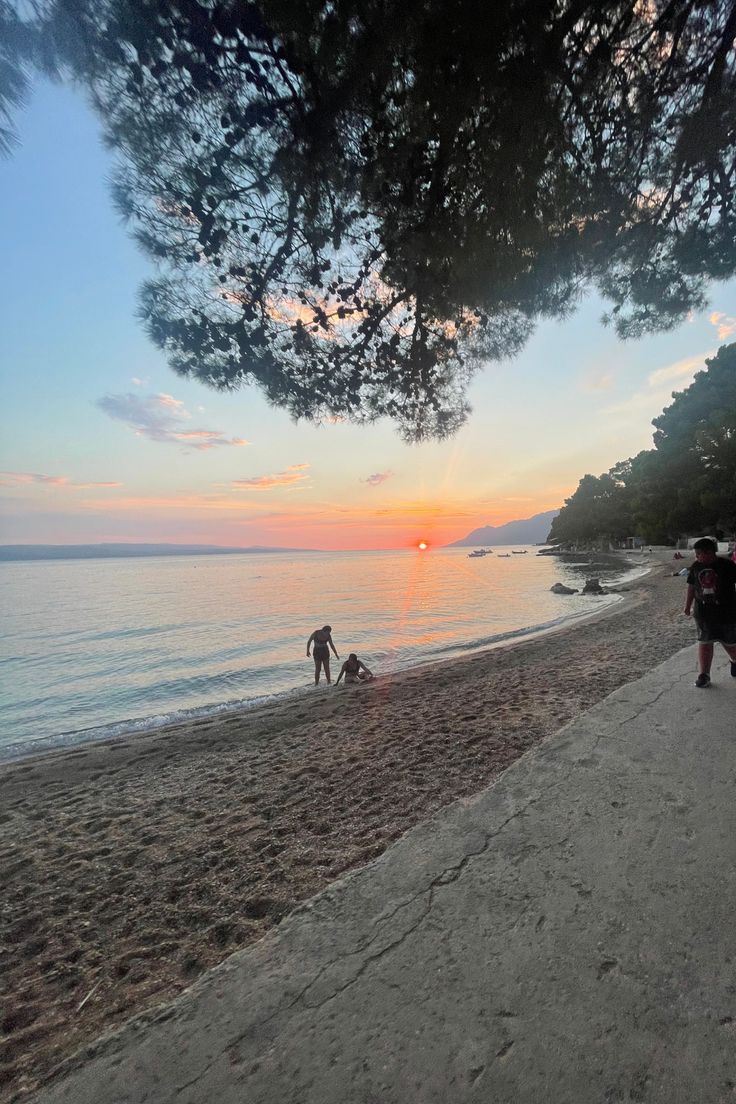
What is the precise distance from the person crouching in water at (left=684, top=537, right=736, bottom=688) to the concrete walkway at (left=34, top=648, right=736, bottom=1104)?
3.19 m

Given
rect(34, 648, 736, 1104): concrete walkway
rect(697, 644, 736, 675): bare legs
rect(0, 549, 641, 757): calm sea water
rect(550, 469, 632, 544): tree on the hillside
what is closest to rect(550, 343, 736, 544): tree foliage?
rect(0, 549, 641, 757): calm sea water

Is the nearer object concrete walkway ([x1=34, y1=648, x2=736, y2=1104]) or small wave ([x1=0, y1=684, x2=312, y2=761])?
concrete walkway ([x1=34, y1=648, x2=736, y2=1104])

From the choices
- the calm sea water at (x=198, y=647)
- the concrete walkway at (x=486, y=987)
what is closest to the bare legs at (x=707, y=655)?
the concrete walkway at (x=486, y=987)

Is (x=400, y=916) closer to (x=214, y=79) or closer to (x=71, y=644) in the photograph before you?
(x=214, y=79)

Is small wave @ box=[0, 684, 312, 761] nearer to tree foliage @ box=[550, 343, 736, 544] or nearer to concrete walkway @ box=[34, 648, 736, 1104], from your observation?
concrete walkway @ box=[34, 648, 736, 1104]

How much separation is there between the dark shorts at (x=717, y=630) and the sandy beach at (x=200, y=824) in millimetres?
1716

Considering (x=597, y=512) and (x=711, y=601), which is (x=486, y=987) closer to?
(x=711, y=601)

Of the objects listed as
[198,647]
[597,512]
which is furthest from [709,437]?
[597,512]

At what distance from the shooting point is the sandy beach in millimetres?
2555

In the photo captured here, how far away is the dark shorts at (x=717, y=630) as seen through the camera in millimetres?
5629

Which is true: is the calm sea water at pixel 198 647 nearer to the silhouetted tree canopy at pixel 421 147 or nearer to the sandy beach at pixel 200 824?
the sandy beach at pixel 200 824

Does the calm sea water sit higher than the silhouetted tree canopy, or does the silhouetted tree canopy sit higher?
the silhouetted tree canopy

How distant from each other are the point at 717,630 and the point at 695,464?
4986cm

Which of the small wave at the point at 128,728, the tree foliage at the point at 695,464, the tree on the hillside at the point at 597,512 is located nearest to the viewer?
the small wave at the point at 128,728
